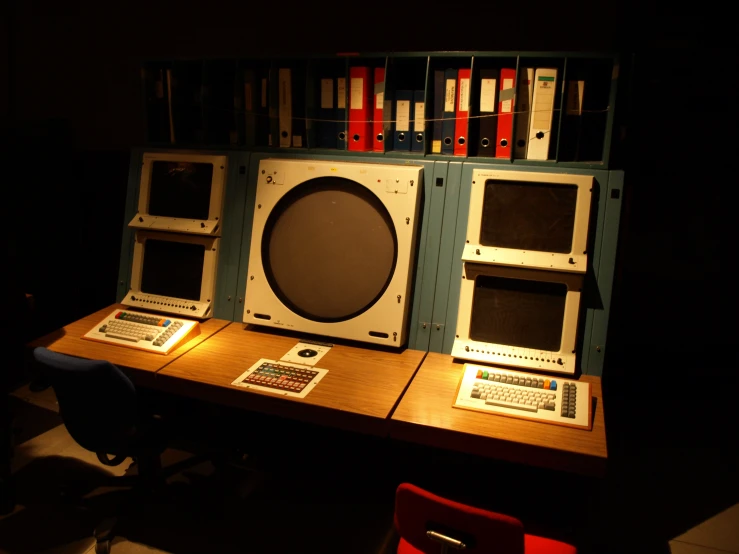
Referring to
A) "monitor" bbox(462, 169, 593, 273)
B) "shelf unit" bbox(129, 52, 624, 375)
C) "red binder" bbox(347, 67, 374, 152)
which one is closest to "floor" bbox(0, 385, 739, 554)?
"shelf unit" bbox(129, 52, 624, 375)

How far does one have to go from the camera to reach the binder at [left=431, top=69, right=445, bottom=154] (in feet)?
7.88

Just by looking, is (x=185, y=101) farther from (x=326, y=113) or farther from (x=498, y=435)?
(x=498, y=435)

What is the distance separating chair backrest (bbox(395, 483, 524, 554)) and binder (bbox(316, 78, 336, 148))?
63.0 inches

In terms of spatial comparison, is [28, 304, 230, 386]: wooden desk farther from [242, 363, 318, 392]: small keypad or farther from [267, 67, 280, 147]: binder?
[267, 67, 280, 147]: binder

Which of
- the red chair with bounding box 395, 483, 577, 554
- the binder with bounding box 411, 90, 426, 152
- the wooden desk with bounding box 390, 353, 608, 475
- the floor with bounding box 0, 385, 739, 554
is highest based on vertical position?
the binder with bounding box 411, 90, 426, 152

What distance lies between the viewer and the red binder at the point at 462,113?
92.9 inches

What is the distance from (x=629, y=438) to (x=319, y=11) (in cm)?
295

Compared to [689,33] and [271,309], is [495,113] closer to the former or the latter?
[271,309]

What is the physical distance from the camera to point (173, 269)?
2738 mm

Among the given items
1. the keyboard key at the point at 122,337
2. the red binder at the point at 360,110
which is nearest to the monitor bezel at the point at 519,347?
the red binder at the point at 360,110

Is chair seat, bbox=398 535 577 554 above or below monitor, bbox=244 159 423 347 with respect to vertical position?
below

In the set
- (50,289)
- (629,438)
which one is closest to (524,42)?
(629,438)

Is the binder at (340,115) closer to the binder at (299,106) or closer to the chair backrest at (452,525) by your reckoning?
the binder at (299,106)

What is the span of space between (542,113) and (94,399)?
190 cm
